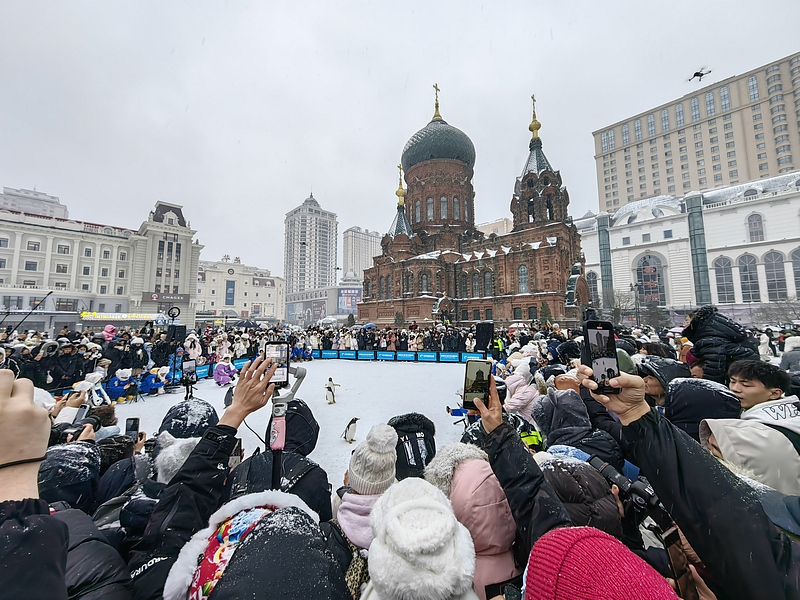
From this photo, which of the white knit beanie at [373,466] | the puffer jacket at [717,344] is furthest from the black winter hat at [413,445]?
the puffer jacket at [717,344]

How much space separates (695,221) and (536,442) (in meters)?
60.7

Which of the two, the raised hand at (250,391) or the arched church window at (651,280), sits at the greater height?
the arched church window at (651,280)

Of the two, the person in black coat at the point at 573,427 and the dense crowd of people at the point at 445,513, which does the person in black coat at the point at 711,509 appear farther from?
the person in black coat at the point at 573,427

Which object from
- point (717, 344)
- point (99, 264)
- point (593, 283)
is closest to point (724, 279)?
point (593, 283)

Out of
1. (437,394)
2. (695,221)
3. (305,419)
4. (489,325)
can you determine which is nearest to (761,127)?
(695,221)

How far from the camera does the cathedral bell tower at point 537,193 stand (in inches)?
1177

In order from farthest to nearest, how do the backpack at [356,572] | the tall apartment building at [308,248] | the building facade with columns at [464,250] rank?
the tall apartment building at [308,248] < the building facade with columns at [464,250] < the backpack at [356,572]

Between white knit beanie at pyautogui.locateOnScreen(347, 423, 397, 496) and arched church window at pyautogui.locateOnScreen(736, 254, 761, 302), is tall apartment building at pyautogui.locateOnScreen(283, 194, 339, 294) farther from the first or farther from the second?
white knit beanie at pyautogui.locateOnScreen(347, 423, 397, 496)

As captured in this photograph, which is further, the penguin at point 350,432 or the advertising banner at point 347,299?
the advertising banner at point 347,299

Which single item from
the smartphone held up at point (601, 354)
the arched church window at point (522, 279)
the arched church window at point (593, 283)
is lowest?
the smartphone held up at point (601, 354)

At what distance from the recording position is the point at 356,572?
5.20ft

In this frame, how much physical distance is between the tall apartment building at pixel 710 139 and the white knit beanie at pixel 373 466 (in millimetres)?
85493

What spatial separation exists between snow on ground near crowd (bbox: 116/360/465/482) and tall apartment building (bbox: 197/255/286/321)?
6871cm

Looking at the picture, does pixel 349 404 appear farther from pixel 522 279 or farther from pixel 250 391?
pixel 522 279
